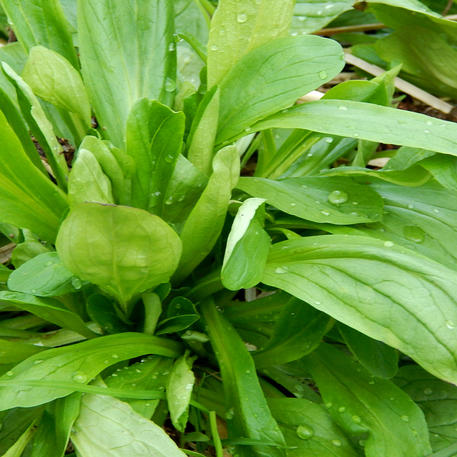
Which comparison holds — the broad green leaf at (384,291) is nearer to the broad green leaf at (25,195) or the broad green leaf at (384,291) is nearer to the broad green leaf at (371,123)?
the broad green leaf at (371,123)

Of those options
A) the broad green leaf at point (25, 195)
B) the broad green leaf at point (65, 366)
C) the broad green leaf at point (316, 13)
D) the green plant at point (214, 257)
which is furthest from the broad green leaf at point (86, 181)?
the broad green leaf at point (316, 13)

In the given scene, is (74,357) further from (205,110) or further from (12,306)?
(205,110)

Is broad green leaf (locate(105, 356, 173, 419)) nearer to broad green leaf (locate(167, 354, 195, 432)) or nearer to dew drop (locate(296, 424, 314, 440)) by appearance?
broad green leaf (locate(167, 354, 195, 432))

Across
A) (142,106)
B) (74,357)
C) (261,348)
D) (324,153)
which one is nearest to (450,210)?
(324,153)

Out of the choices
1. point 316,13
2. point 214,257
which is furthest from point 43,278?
point 316,13

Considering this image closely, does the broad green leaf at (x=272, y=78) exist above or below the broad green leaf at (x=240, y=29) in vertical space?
below

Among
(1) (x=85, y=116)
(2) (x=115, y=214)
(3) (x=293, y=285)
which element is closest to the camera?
Result: (2) (x=115, y=214)

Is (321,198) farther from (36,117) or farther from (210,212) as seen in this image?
(36,117)
